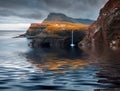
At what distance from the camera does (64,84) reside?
120 feet

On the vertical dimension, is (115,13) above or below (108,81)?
above

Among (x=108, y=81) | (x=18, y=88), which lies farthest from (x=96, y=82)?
(x=18, y=88)

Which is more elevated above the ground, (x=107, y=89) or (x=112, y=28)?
(x=112, y=28)

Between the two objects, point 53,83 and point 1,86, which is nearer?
point 1,86

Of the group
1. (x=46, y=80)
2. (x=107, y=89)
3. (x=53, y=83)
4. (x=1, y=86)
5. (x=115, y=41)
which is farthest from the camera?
(x=115, y=41)

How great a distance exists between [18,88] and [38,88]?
230 cm

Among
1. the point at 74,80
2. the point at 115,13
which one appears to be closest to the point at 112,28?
the point at 115,13

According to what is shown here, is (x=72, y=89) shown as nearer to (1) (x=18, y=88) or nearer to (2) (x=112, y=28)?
(1) (x=18, y=88)

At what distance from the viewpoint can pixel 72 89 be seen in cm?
Answer: 3322

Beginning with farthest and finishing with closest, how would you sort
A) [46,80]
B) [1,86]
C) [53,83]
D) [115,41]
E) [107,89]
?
1. [115,41]
2. [46,80]
3. [53,83]
4. [1,86]
5. [107,89]

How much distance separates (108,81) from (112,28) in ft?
540

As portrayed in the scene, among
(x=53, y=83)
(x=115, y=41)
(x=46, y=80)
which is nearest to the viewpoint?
(x=53, y=83)

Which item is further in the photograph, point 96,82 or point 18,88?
point 96,82

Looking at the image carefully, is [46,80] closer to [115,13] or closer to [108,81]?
[108,81]
